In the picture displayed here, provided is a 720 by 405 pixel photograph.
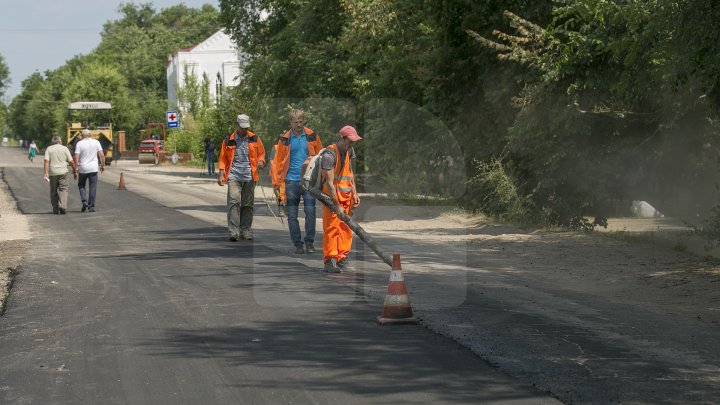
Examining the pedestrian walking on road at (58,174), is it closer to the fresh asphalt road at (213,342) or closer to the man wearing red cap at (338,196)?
the fresh asphalt road at (213,342)

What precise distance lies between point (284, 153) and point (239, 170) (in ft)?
5.06

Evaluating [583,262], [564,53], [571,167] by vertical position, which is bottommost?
[583,262]

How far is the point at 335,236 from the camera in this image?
12422 mm

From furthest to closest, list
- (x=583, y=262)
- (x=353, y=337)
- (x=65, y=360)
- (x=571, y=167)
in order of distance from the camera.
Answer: (x=571, y=167) → (x=583, y=262) → (x=353, y=337) → (x=65, y=360)

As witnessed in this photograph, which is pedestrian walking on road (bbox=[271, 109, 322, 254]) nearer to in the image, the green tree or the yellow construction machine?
the yellow construction machine

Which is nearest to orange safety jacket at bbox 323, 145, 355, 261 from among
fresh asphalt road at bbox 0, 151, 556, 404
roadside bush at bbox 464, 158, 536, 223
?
fresh asphalt road at bbox 0, 151, 556, 404

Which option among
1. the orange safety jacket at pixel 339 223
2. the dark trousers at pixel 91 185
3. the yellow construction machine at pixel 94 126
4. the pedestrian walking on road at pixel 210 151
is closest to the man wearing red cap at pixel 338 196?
the orange safety jacket at pixel 339 223

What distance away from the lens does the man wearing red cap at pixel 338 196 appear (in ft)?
40.6

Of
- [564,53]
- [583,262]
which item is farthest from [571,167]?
[583,262]

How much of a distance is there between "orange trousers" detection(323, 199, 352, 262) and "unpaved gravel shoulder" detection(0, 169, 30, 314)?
11.6 feet

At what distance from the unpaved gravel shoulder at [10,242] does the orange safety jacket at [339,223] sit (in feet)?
11.7

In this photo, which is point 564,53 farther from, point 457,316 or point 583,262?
point 457,316

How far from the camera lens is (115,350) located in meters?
8.10

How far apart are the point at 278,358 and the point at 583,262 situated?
8029 millimetres
